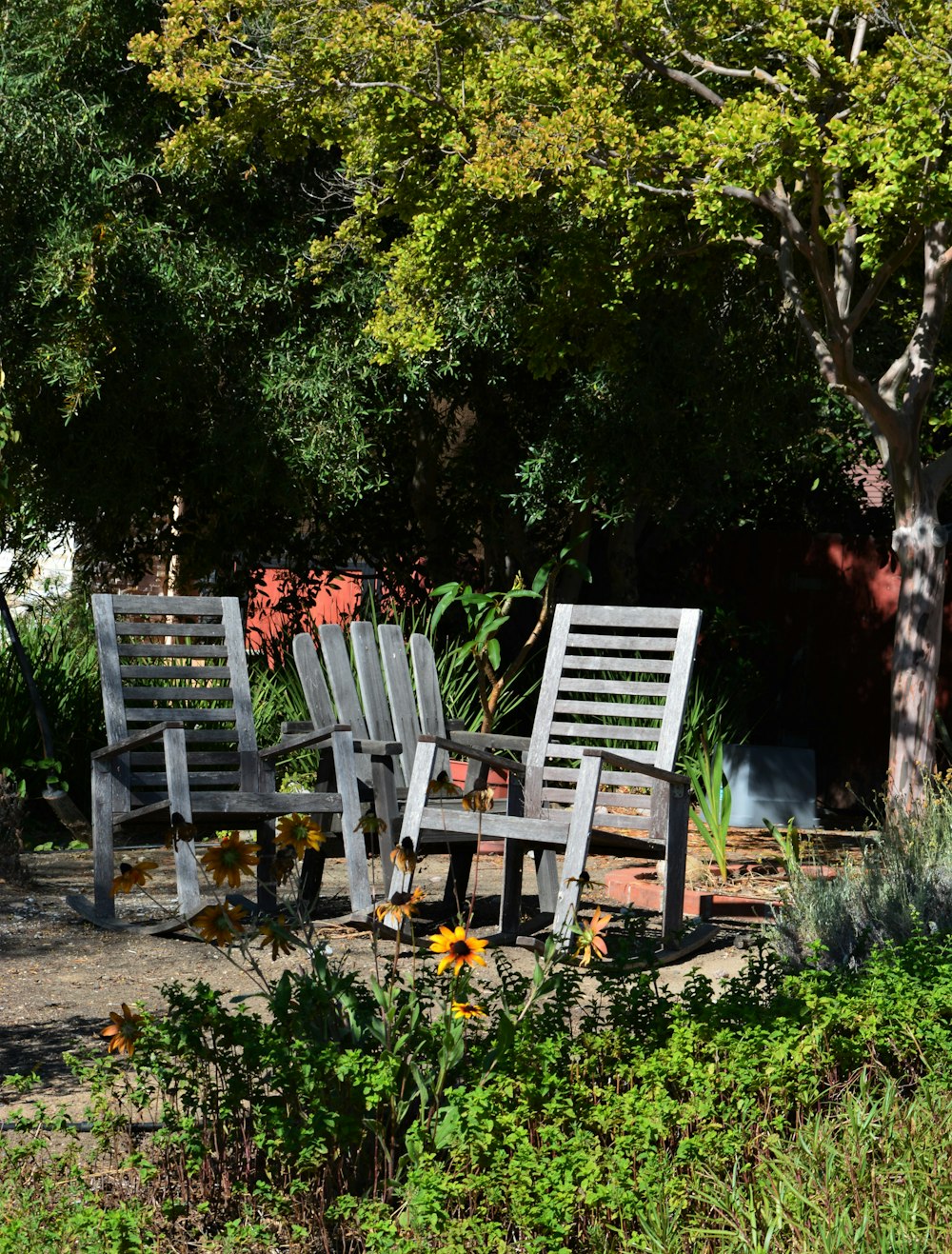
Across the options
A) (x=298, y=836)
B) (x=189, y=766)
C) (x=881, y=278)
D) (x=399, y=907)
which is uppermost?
(x=881, y=278)

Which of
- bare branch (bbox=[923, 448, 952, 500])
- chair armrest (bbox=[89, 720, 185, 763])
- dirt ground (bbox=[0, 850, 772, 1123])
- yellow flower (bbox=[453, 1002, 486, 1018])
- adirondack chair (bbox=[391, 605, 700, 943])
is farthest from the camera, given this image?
bare branch (bbox=[923, 448, 952, 500])

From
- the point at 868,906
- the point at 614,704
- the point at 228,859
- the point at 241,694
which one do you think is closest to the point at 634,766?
the point at 614,704

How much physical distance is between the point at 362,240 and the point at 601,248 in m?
1.59

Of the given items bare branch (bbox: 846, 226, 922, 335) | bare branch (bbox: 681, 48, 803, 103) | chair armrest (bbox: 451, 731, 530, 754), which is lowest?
chair armrest (bbox: 451, 731, 530, 754)

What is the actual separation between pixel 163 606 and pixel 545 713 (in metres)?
1.61

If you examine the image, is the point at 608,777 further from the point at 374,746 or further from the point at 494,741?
the point at 374,746

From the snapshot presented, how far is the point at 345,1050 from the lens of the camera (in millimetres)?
3088

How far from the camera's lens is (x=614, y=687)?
6.05m

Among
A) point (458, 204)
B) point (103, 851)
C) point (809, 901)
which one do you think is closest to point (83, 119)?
point (458, 204)

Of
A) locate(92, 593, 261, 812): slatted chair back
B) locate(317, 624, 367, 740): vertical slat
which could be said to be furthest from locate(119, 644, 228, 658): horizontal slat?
locate(317, 624, 367, 740): vertical slat

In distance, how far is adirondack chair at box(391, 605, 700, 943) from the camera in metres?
5.14

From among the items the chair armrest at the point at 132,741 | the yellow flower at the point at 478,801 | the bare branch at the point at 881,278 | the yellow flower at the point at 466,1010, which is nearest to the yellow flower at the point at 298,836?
the yellow flower at the point at 478,801

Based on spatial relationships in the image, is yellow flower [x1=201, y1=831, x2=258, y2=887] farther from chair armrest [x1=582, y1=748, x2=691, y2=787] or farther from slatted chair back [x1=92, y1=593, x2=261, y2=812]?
slatted chair back [x1=92, y1=593, x2=261, y2=812]

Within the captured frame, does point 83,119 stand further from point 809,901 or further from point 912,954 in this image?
point 912,954
